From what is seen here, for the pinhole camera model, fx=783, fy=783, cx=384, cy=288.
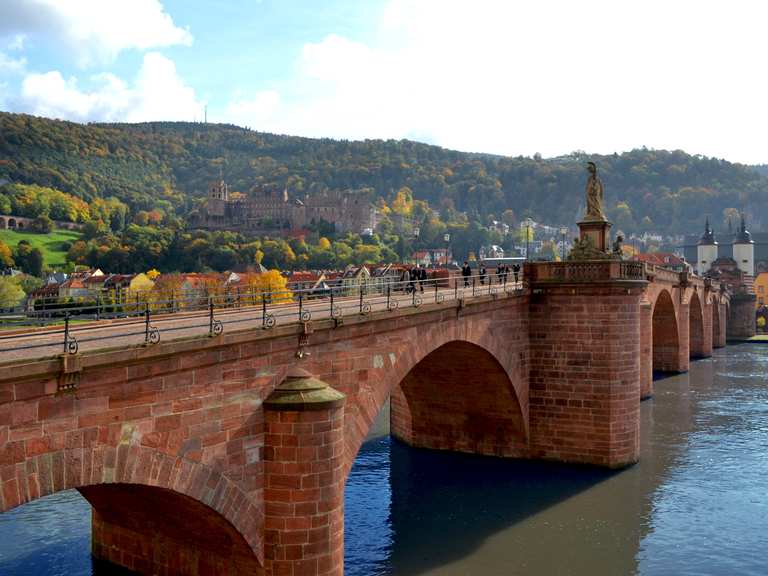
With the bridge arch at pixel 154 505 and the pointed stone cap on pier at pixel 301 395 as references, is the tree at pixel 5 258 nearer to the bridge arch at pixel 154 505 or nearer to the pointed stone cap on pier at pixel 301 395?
the bridge arch at pixel 154 505

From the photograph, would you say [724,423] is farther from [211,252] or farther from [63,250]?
[63,250]

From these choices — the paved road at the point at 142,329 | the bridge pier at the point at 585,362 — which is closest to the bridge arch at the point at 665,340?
the bridge pier at the point at 585,362

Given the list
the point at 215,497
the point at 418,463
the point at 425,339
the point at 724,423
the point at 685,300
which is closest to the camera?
the point at 215,497

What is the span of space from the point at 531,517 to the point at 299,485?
1081 centimetres

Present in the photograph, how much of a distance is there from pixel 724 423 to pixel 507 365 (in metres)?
15.3

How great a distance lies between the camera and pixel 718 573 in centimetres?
1852

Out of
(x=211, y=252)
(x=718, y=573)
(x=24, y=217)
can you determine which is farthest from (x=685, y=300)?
(x=24, y=217)

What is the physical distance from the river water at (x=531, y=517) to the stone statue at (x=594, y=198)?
29.3 feet

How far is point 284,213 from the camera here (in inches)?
7461

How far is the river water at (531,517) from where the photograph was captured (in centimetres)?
1881

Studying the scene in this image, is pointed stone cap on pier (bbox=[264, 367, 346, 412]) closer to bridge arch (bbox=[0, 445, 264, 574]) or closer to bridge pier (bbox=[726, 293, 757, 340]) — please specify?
bridge arch (bbox=[0, 445, 264, 574])

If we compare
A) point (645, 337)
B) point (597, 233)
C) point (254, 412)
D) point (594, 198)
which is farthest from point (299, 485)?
point (645, 337)

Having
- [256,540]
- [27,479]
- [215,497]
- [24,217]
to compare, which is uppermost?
[24,217]

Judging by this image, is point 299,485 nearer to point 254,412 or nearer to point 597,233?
point 254,412
